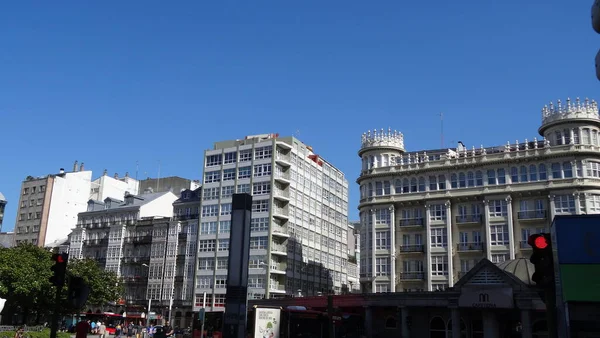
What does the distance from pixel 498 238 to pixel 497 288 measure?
16.1m

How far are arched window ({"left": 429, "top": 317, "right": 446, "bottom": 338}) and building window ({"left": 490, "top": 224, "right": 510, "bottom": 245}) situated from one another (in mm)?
11752

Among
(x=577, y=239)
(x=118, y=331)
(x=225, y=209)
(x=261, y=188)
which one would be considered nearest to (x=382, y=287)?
(x=261, y=188)

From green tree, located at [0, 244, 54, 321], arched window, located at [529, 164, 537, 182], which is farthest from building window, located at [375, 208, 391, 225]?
green tree, located at [0, 244, 54, 321]

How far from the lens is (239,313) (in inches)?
1098

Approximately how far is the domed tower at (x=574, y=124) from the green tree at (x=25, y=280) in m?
54.2

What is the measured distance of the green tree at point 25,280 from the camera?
57.9 metres

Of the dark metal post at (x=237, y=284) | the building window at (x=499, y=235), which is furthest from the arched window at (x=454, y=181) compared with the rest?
the dark metal post at (x=237, y=284)

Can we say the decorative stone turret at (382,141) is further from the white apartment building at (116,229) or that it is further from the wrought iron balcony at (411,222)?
the white apartment building at (116,229)

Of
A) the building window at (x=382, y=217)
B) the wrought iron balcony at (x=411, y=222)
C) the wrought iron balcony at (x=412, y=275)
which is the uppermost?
the building window at (x=382, y=217)

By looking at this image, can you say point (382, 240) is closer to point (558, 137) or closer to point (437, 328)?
point (437, 328)

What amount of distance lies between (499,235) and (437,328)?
1318cm

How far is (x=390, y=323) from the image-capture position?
57.9 m

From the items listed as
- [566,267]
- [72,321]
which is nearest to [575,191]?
[566,267]

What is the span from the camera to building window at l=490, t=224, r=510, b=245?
60.0 metres
